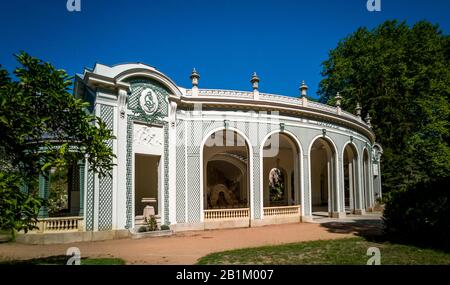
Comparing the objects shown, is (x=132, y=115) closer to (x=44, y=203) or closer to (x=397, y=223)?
(x=44, y=203)

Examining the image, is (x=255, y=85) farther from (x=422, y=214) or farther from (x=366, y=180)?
(x=366, y=180)

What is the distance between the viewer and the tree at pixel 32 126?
17.2ft

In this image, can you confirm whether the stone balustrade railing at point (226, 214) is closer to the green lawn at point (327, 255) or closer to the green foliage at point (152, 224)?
the green foliage at point (152, 224)

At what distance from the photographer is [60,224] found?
11820 millimetres

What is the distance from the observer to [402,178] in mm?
26031

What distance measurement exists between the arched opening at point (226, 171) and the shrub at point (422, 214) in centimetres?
678

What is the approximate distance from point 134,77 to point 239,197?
1544 centimetres

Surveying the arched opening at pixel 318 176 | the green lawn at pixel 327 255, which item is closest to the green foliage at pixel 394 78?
the arched opening at pixel 318 176

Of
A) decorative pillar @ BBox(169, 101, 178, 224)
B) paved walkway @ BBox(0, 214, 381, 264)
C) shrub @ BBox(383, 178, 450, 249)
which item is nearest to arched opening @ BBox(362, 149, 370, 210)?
paved walkway @ BBox(0, 214, 381, 264)

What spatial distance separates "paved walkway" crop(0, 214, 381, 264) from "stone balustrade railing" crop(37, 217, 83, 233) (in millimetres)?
799

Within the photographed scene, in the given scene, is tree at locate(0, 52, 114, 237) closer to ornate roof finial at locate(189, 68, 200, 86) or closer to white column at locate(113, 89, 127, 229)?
white column at locate(113, 89, 127, 229)

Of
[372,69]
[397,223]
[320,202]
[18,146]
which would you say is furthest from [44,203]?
[372,69]
